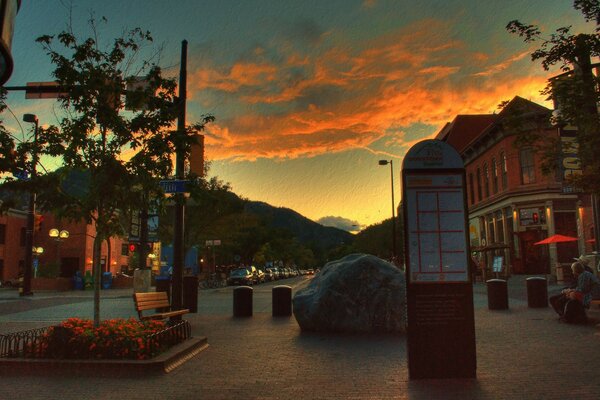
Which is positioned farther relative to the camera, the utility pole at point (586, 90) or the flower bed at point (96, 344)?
the utility pole at point (586, 90)

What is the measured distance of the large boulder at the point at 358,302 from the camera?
12.1 m

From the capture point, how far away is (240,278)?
1774 inches

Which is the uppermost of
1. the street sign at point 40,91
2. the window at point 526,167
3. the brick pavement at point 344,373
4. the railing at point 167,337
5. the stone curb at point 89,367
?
the window at point 526,167

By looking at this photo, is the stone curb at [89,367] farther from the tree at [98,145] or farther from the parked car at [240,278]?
the parked car at [240,278]

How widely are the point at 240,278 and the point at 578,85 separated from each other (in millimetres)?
37724

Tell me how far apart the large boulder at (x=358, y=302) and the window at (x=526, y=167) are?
3042 cm

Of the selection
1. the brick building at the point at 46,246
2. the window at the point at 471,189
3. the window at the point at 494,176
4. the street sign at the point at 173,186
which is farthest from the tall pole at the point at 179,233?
the brick building at the point at 46,246

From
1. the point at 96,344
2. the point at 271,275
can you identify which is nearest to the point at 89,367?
the point at 96,344

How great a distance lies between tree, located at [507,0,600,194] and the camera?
9469mm

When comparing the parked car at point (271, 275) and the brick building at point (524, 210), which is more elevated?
the brick building at point (524, 210)

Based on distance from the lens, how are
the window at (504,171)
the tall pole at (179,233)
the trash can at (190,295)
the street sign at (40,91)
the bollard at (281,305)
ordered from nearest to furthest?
the tall pole at (179,233)
the street sign at (40,91)
the bollard at (281,305)
the trash can at (190,295)
the window at (504,171)

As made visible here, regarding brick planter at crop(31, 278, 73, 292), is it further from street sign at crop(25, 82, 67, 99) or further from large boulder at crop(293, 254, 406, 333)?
large boulder at crop(293, 254, 406, 333)

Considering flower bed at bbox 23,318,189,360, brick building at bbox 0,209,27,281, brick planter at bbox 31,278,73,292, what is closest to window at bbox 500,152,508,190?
brick planter at bbox 31,278,73,292

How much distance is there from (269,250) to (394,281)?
74.4 m
